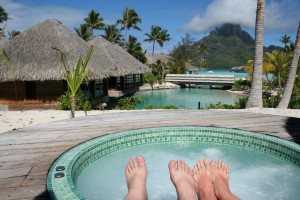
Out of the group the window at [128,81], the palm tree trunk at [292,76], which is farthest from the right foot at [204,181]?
the window at [128,81]

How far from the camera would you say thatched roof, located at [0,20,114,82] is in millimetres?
11906

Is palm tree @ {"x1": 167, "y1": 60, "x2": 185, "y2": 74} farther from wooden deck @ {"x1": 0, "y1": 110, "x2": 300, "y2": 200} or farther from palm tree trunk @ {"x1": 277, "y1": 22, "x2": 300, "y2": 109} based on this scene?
wooden deck @ {"x1": 0, "y1": 110, "x2": 300, "y2": 200}

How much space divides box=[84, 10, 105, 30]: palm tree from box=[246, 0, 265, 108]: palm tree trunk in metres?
27.3

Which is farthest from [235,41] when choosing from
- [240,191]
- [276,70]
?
[240,191]

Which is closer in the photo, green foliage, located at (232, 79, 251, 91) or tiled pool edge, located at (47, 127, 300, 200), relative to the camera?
tiled pool edge, located at (47, 127, 300, 200)

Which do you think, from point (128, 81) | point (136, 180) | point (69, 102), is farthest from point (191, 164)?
point (128, 81)

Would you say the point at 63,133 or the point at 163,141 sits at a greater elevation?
the point at 63,133

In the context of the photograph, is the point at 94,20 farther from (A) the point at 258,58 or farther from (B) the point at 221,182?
(B) the point at 221,182

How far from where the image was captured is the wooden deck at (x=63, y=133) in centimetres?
236

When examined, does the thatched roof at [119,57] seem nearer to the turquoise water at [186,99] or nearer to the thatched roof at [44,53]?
the turquoise water at [186,99]

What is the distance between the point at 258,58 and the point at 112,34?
87.0ft

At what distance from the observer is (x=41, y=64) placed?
12.2 meters

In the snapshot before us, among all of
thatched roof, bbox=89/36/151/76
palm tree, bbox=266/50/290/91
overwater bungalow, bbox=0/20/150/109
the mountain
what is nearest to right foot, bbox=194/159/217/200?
overwater bungalow, bbox=0/20/150/109

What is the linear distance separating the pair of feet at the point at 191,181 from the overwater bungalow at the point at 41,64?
9962mm
